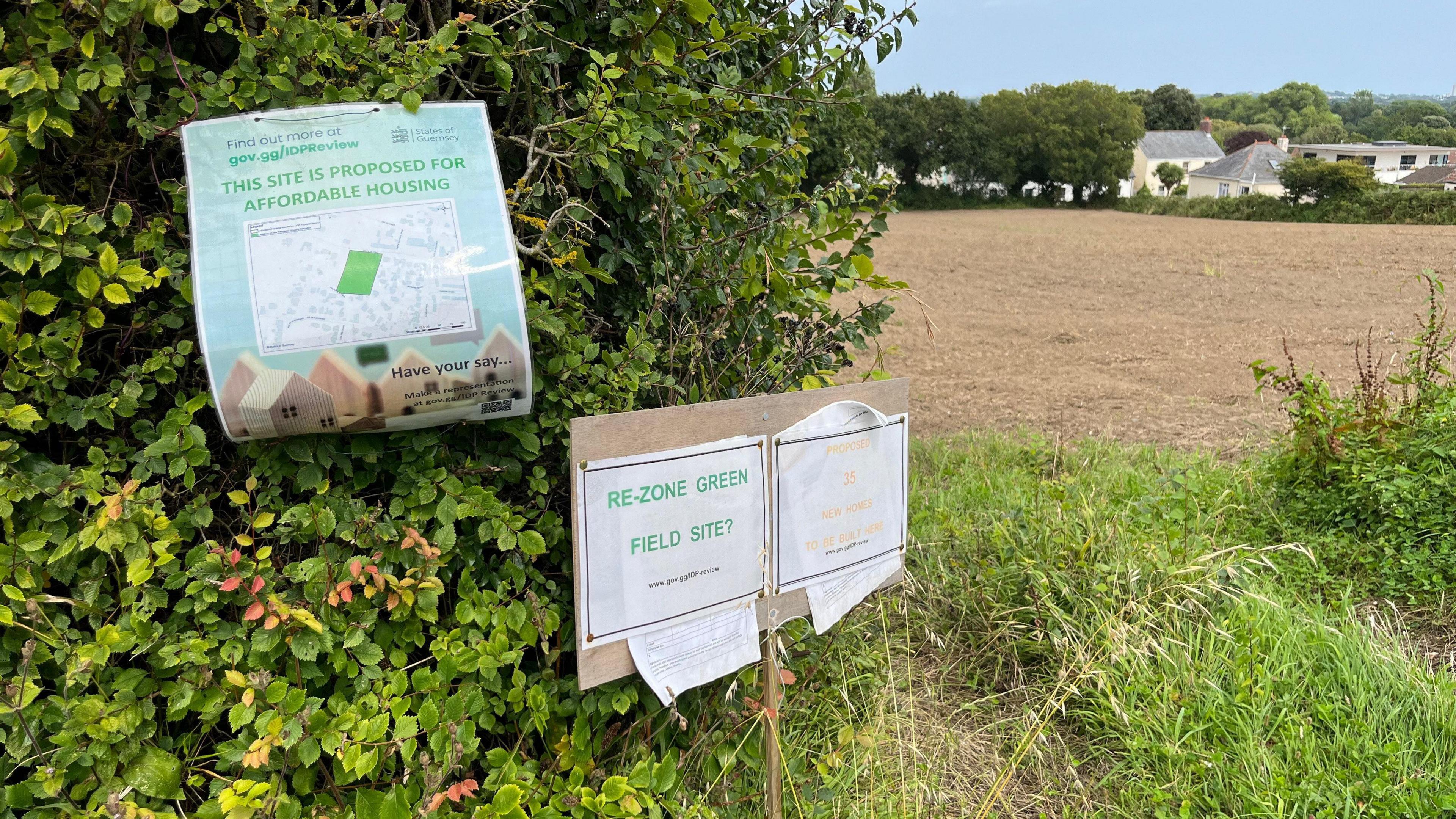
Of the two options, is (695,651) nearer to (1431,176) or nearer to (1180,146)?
(1431,176)

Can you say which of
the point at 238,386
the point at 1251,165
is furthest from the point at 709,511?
the point at 1251,165

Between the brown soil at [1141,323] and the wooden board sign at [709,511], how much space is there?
62 centimetres

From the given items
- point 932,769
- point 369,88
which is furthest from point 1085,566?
point 369,88

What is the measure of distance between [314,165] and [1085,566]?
2.77 metres

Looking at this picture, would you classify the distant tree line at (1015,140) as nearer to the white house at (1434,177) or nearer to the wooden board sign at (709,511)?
the white house at (1434,177)

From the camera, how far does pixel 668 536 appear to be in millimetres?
1882

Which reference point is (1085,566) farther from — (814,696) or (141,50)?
(141,50)

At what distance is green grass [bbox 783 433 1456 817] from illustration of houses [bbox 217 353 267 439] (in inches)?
62.0

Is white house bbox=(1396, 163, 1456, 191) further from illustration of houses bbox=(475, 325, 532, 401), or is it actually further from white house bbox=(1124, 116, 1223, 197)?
illustration of houses bbox=(475, 325, 532, 401)

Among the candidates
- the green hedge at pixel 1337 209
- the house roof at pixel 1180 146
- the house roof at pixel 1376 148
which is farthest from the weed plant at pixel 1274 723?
the house roof at pixel 1376 148

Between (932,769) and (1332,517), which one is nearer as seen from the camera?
(932,769)

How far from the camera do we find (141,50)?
158 cm

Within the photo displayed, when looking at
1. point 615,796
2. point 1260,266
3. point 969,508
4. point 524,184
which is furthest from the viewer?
point 1260,266

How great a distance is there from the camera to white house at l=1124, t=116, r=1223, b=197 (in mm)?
86188
